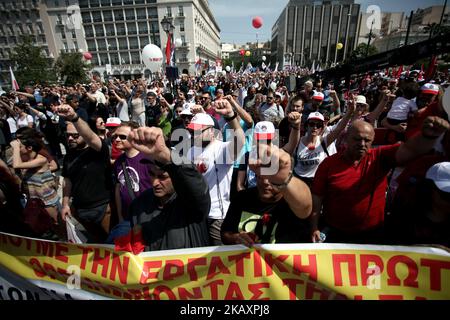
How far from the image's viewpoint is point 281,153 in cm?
158

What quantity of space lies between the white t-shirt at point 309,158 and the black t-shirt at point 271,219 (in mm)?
1309

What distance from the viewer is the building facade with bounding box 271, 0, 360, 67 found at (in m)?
79.6

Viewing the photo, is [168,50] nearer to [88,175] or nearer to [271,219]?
[88,175]

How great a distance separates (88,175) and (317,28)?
9613 centimetres

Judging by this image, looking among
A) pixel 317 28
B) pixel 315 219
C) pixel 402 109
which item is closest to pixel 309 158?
pixel 315 219

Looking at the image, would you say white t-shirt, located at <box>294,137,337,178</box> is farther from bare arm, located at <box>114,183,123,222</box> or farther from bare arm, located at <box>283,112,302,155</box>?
bare arm, located at <box>114,183,123,222</box>

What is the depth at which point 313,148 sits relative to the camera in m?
3.29

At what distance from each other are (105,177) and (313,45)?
94842mm

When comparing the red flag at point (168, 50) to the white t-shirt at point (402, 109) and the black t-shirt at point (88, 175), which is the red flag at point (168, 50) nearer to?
the black t-shirt at point (88, 175)

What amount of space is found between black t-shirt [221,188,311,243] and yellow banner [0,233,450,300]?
0.29 meters

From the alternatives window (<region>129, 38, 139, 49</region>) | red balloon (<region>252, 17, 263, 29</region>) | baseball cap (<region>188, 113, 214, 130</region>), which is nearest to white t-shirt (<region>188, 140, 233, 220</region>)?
baseball cap (<region>188, 113, 214, 130</region>)

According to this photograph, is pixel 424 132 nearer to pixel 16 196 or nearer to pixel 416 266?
Result: pixel 416 266

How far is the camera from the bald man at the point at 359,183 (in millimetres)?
2229
